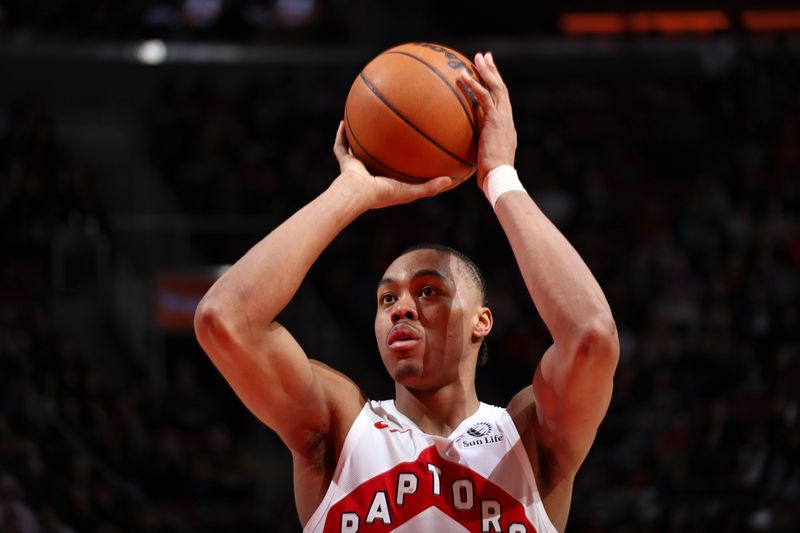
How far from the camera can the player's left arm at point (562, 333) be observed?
2.96 meters

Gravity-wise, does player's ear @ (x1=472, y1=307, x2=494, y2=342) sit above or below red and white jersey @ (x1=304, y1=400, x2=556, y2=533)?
above

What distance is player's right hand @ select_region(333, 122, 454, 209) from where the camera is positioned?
132 inches

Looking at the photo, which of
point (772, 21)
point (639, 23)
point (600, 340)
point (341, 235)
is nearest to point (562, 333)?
point (600, 340)

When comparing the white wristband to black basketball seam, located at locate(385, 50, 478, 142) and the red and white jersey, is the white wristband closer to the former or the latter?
black basketball seam, located at locate(385, 50, 478, 142)

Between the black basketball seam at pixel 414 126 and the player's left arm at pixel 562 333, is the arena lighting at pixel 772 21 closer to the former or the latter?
the black basketball seam at pixel 414 126

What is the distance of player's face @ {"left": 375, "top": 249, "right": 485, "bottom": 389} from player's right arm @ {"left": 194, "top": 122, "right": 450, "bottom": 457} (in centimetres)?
23

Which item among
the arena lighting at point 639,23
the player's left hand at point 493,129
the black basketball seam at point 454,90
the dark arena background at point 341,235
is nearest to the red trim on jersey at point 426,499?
the player's left hand at point 493,129

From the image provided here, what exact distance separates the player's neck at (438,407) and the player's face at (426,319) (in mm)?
46

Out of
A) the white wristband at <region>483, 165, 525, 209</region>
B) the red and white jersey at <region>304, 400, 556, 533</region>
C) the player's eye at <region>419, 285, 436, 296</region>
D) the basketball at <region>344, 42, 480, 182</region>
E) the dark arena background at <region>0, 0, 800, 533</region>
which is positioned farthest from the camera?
the dark arena background at <region>0, 0, 800, 533</region>

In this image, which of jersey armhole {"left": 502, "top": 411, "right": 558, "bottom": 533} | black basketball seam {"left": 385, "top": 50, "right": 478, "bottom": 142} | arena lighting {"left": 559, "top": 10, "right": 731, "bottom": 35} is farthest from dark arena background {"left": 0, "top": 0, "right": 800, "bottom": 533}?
black basketball seam {"left": 385, "top": 50, "right": 478, "bottom": 142}

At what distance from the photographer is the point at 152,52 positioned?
46.5 feet

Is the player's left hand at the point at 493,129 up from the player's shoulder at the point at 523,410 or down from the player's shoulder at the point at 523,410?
up

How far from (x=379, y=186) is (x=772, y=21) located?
12226 mm

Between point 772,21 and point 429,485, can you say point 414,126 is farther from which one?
point 772,21
